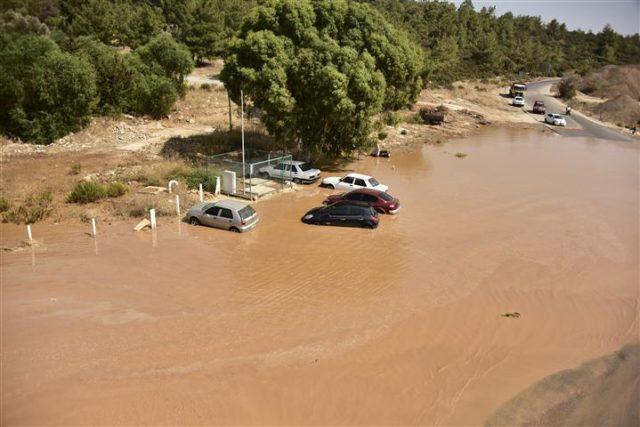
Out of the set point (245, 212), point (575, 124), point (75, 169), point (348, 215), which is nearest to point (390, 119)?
point (575, 124)

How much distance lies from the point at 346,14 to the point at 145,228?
704 inches

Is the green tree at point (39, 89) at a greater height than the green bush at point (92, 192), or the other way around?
the green tree at point (39, 89)

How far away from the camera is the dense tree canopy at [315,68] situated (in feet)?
88.6

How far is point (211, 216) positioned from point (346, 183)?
332 inches

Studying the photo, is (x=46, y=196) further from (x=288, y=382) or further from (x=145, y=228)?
(x=288, y=382)

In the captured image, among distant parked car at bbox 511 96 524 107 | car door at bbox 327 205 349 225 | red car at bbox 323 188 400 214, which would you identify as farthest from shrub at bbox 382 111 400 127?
distant parked car at bbox 511 96 524 107

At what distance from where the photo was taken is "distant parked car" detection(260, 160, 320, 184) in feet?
90.2

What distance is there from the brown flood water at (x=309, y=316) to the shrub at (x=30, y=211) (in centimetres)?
90

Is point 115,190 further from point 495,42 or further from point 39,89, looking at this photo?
point 495,42

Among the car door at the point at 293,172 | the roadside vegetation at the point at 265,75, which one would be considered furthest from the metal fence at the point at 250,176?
the roadside vegetation at the point at 265,75

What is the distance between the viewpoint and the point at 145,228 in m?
20.2

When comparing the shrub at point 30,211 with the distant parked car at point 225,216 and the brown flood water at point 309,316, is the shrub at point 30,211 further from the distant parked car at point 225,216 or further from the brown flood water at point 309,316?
the distant parked car at point 225,216

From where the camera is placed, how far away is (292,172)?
90.7 ft

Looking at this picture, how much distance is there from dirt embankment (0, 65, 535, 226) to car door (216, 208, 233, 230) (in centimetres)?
382
